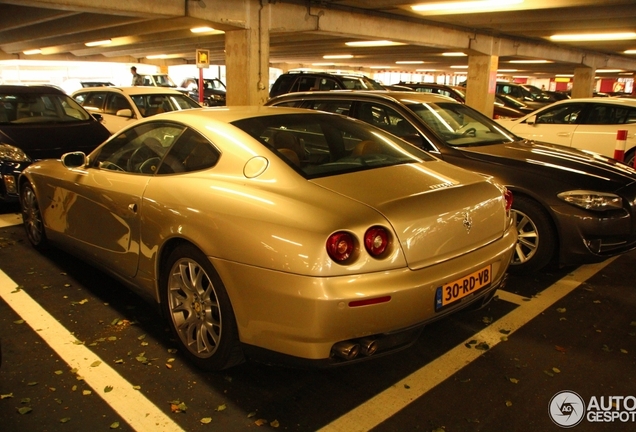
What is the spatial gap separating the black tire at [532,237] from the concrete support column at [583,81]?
896 inches

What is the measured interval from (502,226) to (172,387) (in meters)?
2.10

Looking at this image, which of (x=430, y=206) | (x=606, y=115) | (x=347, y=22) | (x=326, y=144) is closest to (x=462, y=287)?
(x=430, y=206)

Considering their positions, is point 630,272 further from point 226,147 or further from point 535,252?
point 226,147

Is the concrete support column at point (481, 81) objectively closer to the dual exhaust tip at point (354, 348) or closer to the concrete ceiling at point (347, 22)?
the concrete ceiling at point (347, 22)

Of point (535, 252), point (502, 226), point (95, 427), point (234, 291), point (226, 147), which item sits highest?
point (226, 147)

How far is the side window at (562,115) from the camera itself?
8.73 metres

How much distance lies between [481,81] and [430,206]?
16087 mm

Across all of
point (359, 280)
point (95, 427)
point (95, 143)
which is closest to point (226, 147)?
point (359, 280)

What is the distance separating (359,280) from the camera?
2447 mm

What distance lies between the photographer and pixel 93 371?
3.04 m

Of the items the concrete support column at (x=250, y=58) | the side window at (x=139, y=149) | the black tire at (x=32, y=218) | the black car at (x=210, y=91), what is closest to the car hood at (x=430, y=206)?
the side window at (x=139, y=149)

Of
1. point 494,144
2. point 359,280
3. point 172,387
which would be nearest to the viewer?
point 359,280

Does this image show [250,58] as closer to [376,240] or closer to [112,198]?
[112,198]

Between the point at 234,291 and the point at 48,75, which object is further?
the point at 48,75
